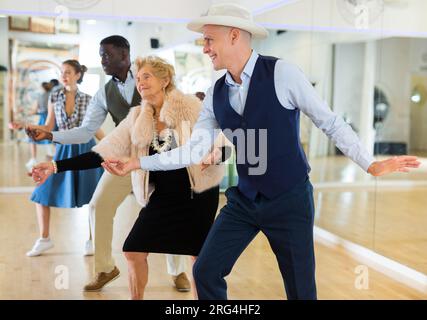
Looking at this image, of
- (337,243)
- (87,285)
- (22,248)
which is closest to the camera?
(87,285)

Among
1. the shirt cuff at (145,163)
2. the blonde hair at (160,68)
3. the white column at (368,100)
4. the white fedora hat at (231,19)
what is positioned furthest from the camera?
the white column at (368,100)

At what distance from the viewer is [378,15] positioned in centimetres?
492

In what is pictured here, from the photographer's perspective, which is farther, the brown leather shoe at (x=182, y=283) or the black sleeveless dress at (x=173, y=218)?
the brown leather shoe at (x=182, y=283)

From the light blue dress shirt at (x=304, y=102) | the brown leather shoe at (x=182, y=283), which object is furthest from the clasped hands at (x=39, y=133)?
the light blue dress shirt at (x=304, y=102)

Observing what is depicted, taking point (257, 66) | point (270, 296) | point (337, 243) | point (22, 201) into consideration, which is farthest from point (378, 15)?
point (22, 201)

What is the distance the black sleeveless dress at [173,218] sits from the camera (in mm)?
3223

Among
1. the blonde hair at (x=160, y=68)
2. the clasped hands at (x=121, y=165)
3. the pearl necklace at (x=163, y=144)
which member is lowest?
the clasped hands at (x=121, y=165)

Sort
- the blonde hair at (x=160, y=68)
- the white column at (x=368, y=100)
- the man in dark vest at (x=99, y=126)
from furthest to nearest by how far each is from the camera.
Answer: the white column at (x=368, y=100) < the man in dark vest at (x=99, y=126) < the blonde hair at (x=160, y=68)

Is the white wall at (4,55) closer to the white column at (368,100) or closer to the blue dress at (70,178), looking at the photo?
the blue dress at (70,178)

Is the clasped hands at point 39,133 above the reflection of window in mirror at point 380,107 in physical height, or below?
below

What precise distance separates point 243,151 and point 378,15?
272 centimetres

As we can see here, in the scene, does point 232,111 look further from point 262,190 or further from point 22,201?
point 22,201

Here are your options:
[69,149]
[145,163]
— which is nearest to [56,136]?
[69,149]

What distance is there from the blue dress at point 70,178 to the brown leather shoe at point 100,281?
0.57 meters
